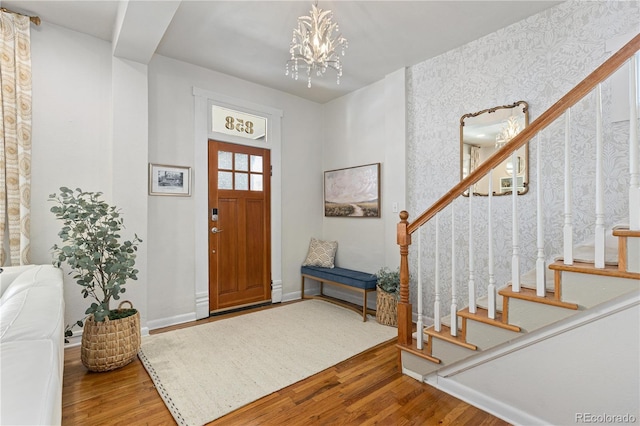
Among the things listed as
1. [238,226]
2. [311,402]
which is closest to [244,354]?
[311,402]

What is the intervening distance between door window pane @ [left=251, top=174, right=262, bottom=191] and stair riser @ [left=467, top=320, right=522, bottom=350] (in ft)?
9.49

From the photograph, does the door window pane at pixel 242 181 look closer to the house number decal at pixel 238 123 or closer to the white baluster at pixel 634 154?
the house number decal at pixel 238 123

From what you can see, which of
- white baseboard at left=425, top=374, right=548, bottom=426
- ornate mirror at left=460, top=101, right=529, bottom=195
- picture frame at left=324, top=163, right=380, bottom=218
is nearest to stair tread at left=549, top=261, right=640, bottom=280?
white baseboard at left=425, top=374, right=548, bottom=426

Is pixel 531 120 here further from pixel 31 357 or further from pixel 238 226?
pixel 31 357

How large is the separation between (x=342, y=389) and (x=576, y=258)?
1.62 meters

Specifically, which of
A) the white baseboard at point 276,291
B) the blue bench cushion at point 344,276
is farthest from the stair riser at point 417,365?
the white baseboard at point 276,291

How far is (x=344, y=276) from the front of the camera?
363 cm

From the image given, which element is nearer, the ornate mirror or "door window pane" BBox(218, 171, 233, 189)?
the ornate mirror

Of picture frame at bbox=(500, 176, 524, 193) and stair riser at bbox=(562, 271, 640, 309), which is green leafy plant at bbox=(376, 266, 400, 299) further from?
stair riser at bbox=(562, 271, 640, 309)

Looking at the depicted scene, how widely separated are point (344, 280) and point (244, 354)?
4.76 ft

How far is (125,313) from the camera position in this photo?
2.46 meters

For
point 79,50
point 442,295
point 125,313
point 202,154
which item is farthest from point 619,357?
point 79,50

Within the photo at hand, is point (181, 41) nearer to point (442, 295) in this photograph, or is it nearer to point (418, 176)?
point (418, 176)

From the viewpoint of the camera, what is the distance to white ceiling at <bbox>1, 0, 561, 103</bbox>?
2.45m
